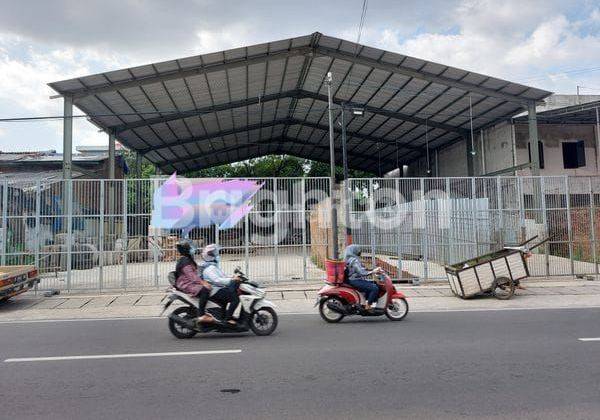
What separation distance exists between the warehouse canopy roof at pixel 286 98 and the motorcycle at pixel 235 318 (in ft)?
40.4

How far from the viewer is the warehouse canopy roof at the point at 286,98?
61.9 ft

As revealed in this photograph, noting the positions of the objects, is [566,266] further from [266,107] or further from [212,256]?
[266,107]

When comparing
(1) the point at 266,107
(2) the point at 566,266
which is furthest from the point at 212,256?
(1) the point at 266,107

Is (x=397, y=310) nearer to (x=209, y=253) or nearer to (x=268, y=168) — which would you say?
(x=209, y=253)

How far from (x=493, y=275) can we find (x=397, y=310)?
365 cm

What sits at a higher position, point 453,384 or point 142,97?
point 142,97

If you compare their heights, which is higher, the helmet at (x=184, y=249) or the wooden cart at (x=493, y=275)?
the helmet at (x=184, y=249)

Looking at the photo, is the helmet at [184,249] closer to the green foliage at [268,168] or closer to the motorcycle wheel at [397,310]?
Result: the motorcycle wheel at [397,310]

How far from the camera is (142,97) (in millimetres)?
20859

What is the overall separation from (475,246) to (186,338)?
32.4 feet

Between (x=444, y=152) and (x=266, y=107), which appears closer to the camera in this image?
(x=266, y=107)

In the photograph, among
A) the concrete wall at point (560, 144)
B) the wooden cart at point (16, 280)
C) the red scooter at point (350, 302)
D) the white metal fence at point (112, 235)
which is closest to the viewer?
the red scooter at point (350, 302)

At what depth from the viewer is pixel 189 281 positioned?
25.7ft

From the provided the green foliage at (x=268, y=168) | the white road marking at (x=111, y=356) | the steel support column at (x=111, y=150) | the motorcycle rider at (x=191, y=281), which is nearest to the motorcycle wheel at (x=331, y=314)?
the motorcycle rider at (x=191, y=281)
